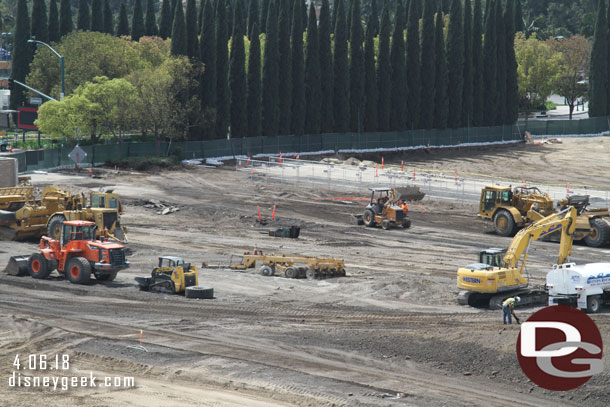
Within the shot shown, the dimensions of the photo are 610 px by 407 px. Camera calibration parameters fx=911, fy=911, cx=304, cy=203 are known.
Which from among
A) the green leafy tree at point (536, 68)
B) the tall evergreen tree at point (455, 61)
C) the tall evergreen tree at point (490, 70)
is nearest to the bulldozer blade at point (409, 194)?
the tall evergreen tree at point (455, 61)

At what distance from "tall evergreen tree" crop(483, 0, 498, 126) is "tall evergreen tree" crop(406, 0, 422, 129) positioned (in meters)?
9.83

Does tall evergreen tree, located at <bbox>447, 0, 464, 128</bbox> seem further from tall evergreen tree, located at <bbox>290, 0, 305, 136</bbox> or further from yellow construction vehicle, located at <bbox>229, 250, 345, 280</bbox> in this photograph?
yellow construction vehicle, located at <bbox>229, 250, 345, 280</bbox>

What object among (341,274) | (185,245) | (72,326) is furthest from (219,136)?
(72,326)

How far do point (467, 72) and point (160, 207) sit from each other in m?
51.5

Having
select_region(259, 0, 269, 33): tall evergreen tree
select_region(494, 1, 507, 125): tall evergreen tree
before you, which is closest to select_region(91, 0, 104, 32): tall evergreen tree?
select_region(259, 0, 269, 33): tall evergreen tree

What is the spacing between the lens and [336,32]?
283ft

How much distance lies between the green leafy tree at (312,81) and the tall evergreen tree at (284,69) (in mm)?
2297

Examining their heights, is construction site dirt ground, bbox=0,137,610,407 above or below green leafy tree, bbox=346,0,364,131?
below

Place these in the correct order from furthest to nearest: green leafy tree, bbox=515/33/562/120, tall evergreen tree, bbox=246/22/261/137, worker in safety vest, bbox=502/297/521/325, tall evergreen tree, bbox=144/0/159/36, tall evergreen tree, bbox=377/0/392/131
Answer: green leafy tree, bbox=515/33/562/120
tall evergreen tree, bbox=144/0/159/36
tall evergreen tree, bbox=377/0/392/131
tall evergreen tree, bbox=246/22/261/137
worker in safety vest, bbox=502/297/521/325

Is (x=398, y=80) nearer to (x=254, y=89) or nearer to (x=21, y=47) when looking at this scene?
(x=254, y=89)

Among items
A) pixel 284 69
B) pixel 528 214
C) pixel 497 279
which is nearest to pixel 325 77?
pixel 284 69

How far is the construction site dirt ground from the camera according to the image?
22375mm

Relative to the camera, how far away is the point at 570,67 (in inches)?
4744

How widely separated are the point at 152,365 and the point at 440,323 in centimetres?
946
